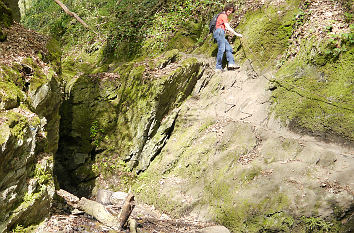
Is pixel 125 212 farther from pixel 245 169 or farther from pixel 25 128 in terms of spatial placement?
pixel 245 169

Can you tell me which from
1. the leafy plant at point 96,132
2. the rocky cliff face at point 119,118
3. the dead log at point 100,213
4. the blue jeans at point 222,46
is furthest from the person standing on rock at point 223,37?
the dead log at point 100,213

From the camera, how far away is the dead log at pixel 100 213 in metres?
5.12

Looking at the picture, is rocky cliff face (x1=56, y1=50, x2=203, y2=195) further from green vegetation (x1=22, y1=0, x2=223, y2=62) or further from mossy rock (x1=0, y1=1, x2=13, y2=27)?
mossy rock (x1=0, y1=1, x2=13, y2=27)

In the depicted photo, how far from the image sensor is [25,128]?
4527 mm

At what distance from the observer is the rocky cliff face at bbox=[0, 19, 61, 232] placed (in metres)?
4.09

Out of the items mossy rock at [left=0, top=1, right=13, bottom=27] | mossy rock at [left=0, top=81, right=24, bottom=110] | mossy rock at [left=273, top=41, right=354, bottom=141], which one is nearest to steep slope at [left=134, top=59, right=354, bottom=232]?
mossy rock at [left=273, top=41, right=354, bottom=141]

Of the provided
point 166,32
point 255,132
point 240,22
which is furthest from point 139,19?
point 255,132

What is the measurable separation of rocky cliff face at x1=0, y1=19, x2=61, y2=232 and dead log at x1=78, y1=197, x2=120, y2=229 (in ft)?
2.86

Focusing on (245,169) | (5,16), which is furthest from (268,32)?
(5,16)

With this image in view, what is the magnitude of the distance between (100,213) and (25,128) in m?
2.33

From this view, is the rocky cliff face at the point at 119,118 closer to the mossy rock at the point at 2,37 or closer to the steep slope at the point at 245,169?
the steep slope at the point at 245,169

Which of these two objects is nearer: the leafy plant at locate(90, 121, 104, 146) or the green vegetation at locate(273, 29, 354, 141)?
the green vegetation at locate(273, 29, 354, 141)

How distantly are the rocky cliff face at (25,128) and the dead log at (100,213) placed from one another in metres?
0.87

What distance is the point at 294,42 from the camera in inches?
308
